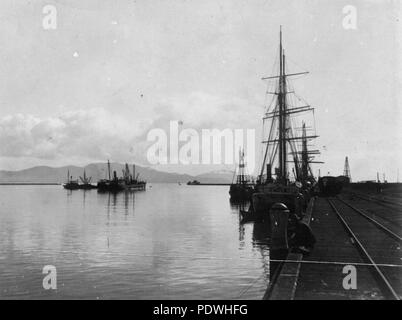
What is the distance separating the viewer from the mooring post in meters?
13.6

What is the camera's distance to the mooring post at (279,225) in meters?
13.6

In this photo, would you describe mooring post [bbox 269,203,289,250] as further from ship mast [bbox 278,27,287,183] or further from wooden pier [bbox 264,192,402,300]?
ship mast [bbox 278,27,287,183]

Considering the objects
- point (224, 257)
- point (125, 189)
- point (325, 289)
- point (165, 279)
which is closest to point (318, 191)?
point (224, 257)

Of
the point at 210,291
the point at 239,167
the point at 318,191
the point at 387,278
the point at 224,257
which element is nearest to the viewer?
the point at 387,278

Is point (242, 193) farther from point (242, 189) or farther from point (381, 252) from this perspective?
point (381, 252)

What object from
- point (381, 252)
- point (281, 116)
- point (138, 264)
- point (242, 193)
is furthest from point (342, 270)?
point (242, 193)

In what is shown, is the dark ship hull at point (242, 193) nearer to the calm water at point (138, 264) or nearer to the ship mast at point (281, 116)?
the ship mast at point (281, 116)

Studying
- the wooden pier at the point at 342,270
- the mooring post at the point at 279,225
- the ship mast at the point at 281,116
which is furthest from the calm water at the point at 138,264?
the ship mast at the point at 281,116
